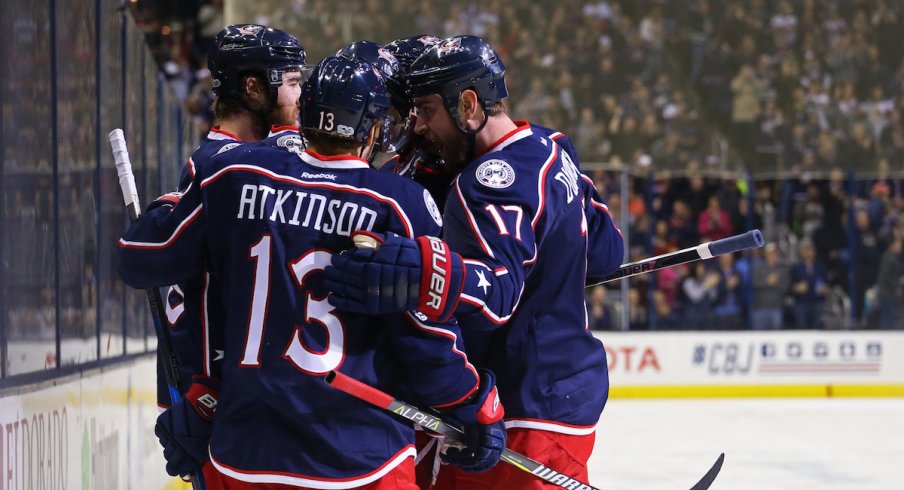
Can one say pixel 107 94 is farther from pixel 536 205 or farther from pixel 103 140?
pixel 536 205

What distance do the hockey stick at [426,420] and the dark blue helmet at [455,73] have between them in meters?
0.57

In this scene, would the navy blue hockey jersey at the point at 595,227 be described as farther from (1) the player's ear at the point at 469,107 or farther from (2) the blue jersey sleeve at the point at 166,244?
(2) the blue jersey sleeve at the point at 166,244

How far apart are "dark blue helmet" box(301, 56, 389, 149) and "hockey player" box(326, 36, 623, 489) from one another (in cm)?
24

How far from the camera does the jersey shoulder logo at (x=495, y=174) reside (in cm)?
210

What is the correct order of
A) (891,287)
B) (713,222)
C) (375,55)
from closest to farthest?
(375,55) < (891,287) < (713,222)

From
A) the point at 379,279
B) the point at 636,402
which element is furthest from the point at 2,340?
the point at 636,402

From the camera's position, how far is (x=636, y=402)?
8859mm

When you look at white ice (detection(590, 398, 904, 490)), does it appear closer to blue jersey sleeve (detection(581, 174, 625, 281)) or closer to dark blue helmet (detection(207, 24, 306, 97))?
blue jersey sleeve (detection(581, 174, 625, 281))

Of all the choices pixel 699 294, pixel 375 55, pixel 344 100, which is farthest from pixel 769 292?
pixel 344 100

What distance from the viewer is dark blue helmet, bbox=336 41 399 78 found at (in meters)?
2.40

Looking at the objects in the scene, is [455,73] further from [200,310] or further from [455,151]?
[200,310]

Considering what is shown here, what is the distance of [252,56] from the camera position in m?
2.61

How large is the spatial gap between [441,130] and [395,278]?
0.51 meters

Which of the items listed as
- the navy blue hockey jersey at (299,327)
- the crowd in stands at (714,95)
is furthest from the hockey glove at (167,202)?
the crowd in stands at (714,95)
